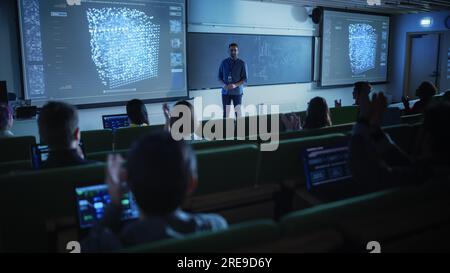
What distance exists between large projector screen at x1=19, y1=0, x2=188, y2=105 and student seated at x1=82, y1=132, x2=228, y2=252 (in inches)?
192

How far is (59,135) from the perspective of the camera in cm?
221

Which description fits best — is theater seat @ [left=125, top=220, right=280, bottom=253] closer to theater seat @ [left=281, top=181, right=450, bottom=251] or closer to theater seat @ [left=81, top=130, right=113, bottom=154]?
theater seat @ [left=281, top=181, right=450, bottom=251]

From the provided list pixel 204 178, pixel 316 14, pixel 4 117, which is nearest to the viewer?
pixel 204 178

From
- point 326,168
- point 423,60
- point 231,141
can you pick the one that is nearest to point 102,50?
point 231,141

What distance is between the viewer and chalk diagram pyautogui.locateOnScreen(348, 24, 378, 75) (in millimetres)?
9883

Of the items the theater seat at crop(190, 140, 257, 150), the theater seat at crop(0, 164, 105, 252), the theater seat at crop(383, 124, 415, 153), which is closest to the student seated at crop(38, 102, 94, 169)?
the theater seat at crop(0, 164, 105, 252)

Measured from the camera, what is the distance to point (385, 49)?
10.9 meters

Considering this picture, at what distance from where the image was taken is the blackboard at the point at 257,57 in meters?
7.33

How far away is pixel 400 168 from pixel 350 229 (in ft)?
3.34

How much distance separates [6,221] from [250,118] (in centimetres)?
267

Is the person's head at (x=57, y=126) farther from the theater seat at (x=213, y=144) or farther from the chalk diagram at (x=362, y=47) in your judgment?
the chalk diagram at (x=362, y=47)

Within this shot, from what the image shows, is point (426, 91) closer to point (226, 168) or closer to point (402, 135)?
point (402, 135)

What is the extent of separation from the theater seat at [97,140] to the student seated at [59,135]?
137cm
